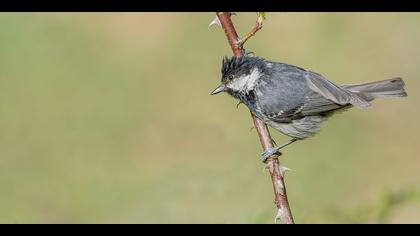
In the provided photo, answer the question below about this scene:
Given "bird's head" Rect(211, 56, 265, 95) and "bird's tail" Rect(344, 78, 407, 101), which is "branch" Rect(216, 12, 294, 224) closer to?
"bird's head" Rect(211, 56, 265, 95)

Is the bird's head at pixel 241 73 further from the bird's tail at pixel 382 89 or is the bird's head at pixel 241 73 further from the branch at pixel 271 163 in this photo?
the bird's tail at pixel 382 89

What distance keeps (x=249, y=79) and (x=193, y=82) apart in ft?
17.9

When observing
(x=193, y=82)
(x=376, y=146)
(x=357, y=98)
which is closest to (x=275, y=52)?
(x=193, y=82)

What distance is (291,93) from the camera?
18.7ft

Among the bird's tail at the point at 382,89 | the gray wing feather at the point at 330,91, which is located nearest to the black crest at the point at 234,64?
the gray wing feather at the point at 330,91

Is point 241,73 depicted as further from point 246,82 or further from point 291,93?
point 291,93

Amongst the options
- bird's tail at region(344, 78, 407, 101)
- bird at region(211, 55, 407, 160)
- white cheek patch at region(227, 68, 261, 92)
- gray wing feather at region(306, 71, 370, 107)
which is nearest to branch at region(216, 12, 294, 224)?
white cheek patch at region(227, 68, 261, 92)

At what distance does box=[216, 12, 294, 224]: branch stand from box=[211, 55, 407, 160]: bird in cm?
49

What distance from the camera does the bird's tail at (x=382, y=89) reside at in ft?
19.2

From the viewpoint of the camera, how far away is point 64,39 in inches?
443

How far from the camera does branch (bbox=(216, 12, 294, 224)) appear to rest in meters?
3.60

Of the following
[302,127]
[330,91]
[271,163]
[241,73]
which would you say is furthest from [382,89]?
[271,163]

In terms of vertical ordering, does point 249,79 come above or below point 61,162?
below

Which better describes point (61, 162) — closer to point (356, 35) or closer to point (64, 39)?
point (64, 39)
